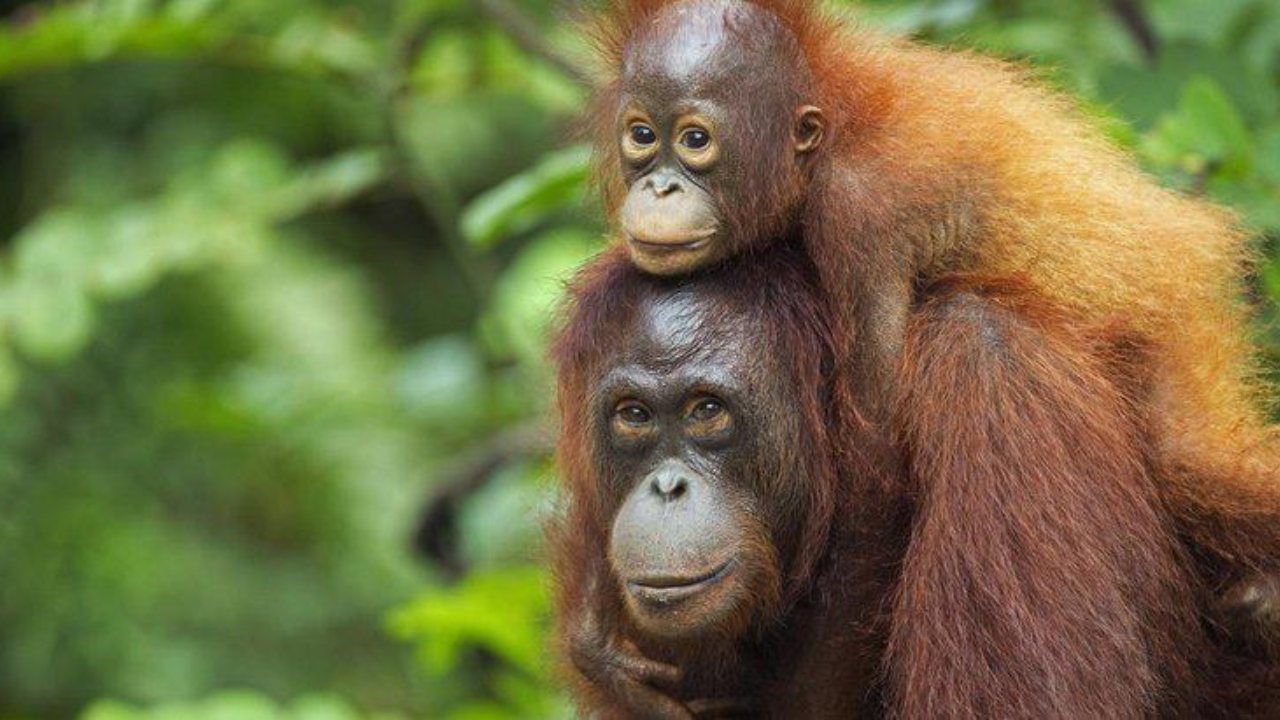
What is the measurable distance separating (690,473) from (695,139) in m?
0.72

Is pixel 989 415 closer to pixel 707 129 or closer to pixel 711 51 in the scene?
pixel 707 129

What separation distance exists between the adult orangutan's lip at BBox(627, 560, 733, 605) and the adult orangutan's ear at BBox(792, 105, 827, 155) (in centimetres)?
90

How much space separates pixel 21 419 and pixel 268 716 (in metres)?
4.23

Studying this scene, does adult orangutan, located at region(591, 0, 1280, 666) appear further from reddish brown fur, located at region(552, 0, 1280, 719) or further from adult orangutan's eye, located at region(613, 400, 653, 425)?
adult orangutan's eye, located at region(613, 400, 653, 425)

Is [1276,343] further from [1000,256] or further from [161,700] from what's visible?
[161,700]

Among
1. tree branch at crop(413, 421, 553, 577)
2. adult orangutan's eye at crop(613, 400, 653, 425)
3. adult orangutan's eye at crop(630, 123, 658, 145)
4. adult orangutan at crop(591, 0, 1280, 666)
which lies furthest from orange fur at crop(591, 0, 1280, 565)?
tree branch at crop(413, 421, 553, 577)

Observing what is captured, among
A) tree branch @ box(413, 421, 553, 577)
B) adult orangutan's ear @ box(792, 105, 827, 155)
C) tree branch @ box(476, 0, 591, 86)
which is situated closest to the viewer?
adult orangutan's ear @ box(792, 105, 827, 155)

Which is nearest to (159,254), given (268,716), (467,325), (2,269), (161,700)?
(2,269)

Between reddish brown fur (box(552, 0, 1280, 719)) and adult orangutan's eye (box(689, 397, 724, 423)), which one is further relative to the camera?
adult orangutan's eye (box(689, 397, 724, 423))

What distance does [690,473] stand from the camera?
12.1 ft

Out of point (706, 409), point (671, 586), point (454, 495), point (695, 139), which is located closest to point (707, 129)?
point (695, 139)

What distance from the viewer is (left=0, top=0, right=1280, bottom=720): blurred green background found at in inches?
215

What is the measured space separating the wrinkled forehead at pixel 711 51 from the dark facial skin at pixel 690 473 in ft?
1.51

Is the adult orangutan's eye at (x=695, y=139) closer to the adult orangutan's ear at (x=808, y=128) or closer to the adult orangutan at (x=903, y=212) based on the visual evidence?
the adult orangutan at (x=903, y=212)
